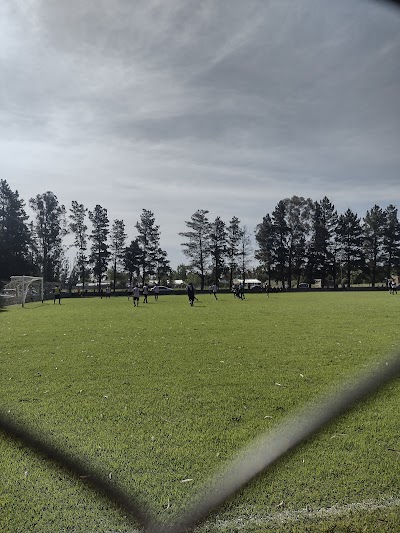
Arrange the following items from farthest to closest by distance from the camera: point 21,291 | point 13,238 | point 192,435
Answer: point 13,238 < point 21,291 < point 192,435

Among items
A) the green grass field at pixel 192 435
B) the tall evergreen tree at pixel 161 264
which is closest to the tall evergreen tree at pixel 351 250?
the tall evergreen tree at pixel 161 264

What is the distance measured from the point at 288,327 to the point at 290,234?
185ft

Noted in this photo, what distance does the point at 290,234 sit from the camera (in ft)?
222

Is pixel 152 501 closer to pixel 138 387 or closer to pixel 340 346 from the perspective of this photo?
pixel 138 387

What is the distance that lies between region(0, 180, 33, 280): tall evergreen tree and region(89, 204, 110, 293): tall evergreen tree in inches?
471

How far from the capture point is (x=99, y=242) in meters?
67.8

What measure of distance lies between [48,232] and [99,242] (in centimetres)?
A: 1219

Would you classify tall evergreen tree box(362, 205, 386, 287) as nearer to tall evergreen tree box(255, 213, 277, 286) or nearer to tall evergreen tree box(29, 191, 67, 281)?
tall evergreen tree box(255, 213, 277, 286)

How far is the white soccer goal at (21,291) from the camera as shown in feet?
106

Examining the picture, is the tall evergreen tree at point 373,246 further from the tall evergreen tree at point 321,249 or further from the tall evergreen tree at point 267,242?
the tall evergreen tree at point 267,242

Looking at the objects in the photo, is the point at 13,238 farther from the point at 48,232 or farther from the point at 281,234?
the point at 281,234

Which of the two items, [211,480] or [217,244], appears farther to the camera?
[217,244]

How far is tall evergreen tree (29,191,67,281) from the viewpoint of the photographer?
177 feet

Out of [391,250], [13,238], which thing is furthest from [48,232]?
[391,250]
